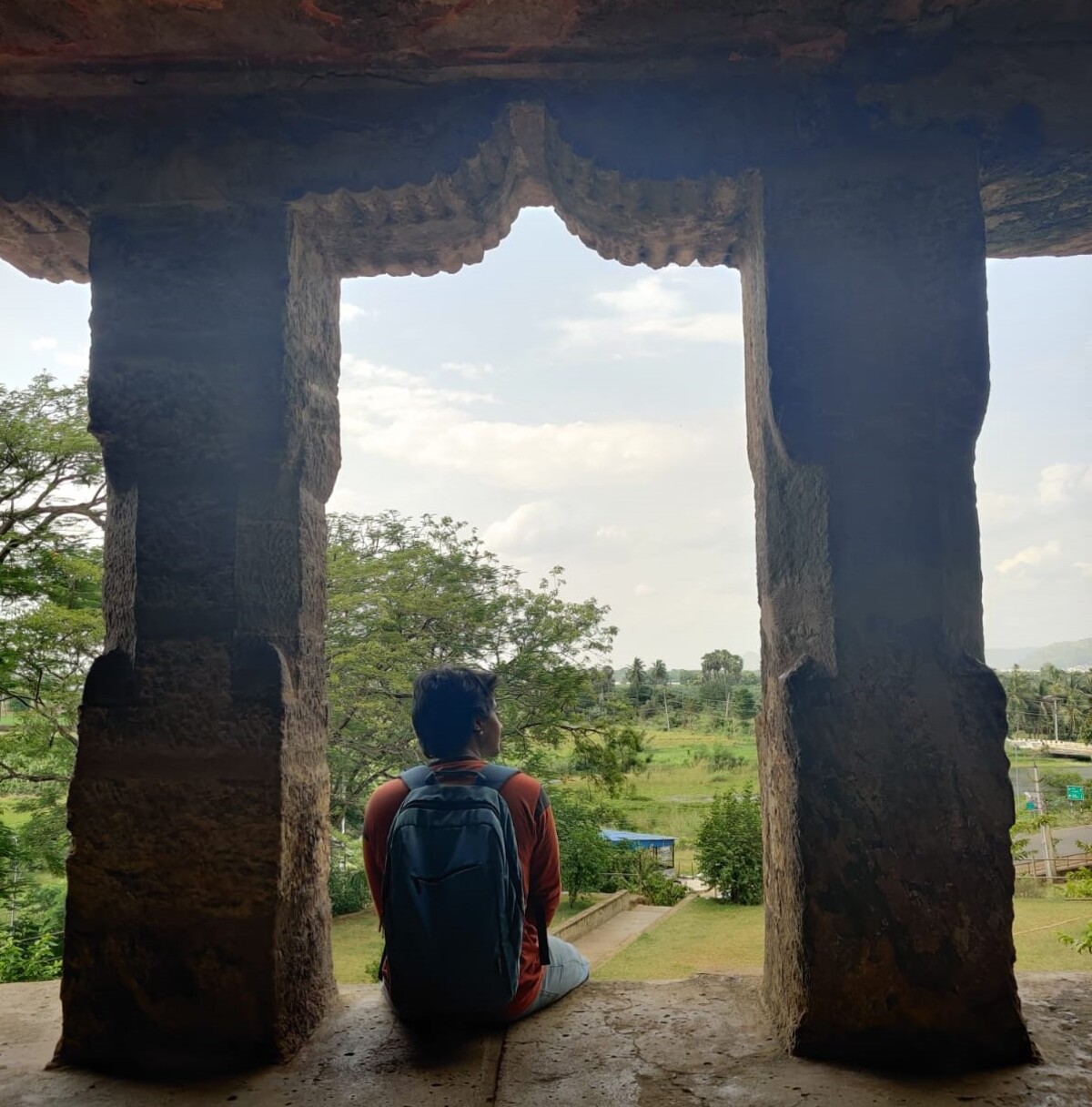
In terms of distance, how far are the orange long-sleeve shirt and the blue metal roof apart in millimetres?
5201

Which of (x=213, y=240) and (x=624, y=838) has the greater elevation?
(x=213, y=240)

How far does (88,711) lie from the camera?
1944mm

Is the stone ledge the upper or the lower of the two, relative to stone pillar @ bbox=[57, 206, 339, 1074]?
lower

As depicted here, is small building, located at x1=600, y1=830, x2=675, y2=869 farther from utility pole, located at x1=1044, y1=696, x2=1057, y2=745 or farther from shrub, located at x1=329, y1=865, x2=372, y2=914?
utility pole, located at x1=1044, y1=696, x2=1057, y2=745

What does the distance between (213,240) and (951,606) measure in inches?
78.9

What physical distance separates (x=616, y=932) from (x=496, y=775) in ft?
19.4

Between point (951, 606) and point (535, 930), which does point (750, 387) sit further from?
point (535, 930)

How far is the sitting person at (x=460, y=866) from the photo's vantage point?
69.1 inches

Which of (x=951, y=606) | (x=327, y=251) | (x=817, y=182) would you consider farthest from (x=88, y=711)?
(x=817, y=182)

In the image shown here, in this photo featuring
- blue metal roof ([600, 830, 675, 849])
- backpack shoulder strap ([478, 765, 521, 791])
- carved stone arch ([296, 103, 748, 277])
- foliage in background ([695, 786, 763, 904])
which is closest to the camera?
backpack shoulder strap ([478, 765, 521, 791])

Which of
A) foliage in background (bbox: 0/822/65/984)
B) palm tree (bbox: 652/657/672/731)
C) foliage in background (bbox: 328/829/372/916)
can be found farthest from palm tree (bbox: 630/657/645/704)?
foliage in background (bbox: 0/822/65/984)

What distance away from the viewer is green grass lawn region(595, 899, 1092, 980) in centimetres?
613

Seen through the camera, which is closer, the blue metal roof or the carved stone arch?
the carved stone arch

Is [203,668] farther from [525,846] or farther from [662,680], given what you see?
[662,680]
